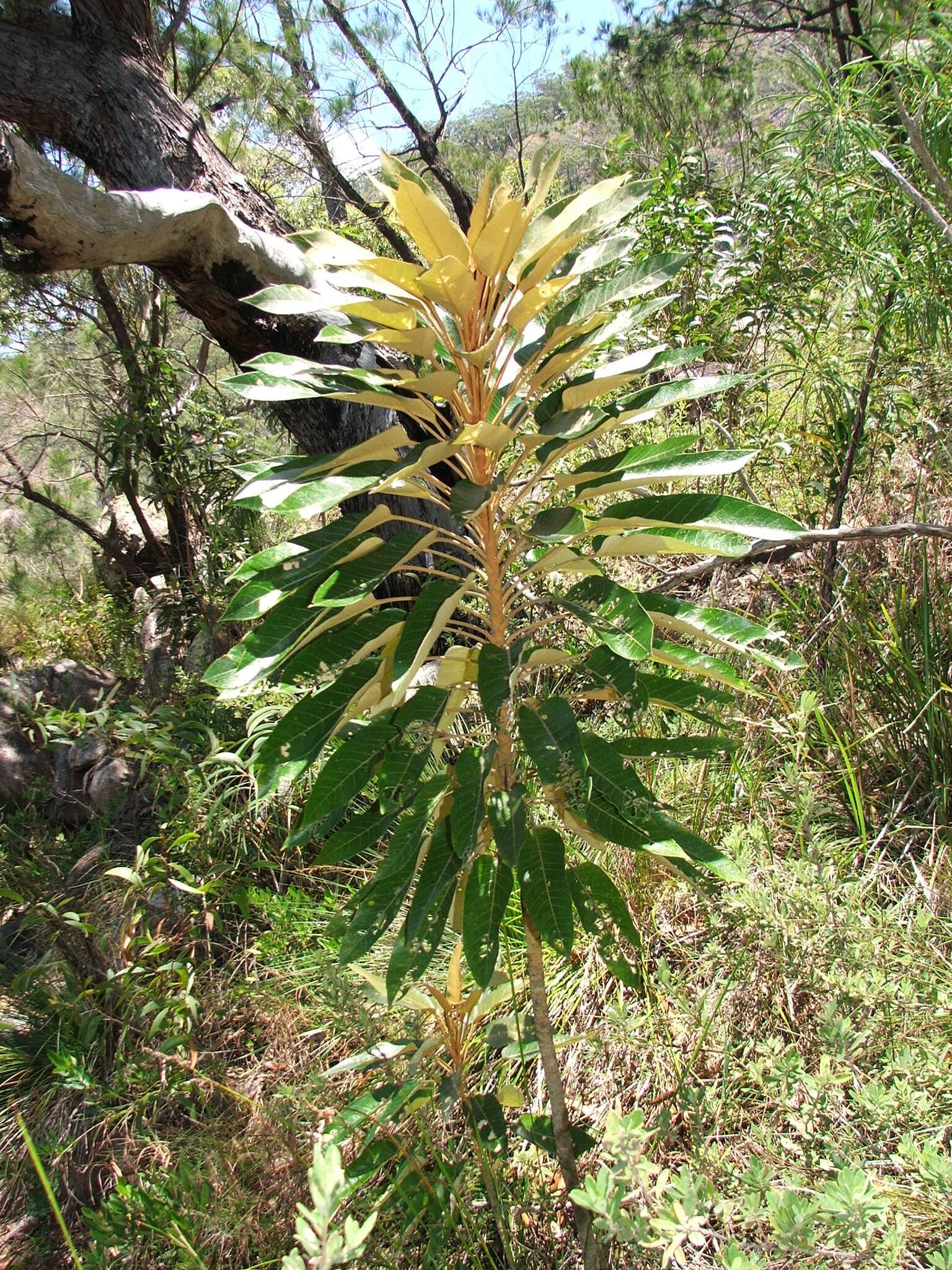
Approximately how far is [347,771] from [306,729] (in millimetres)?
87

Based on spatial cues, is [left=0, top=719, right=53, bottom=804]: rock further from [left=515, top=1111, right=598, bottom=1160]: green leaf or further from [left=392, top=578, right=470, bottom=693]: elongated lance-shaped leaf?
[left=392, top=578, right=470, bottom=693]: elongated lance-shaped leaf

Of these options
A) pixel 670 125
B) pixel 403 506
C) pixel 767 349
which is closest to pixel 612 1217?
pixel 403 506

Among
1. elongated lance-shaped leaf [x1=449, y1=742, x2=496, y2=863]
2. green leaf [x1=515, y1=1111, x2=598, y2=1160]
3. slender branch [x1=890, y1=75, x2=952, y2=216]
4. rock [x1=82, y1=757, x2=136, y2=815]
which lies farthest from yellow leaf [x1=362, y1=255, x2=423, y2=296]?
rock [x1=82, y1=757, x2=136, y2=815]

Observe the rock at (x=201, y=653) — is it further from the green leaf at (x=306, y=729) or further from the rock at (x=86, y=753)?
the green leaf at (x=306, y=729)

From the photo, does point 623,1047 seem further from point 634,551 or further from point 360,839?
point 634,551

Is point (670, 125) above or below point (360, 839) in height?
above

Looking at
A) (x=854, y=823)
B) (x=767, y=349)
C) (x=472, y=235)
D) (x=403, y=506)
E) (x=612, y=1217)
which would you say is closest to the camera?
(x=612, y=1217)

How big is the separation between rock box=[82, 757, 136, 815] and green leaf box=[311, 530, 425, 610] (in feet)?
7.92

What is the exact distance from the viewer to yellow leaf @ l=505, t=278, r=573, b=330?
115 cm

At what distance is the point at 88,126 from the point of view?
9.74ft

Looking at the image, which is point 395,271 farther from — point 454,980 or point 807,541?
point 807,541

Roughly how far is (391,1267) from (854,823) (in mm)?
1561

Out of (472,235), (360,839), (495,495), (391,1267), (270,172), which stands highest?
(270,172)

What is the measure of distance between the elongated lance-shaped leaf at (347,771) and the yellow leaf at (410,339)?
55cm
